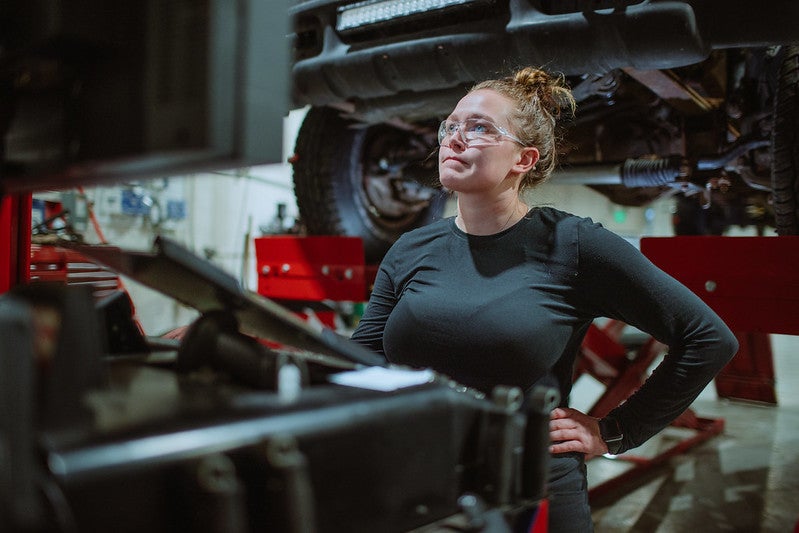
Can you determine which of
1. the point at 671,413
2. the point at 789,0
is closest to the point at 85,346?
the point at 671,413

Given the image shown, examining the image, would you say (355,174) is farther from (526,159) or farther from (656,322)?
(656,322)

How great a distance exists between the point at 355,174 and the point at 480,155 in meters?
1.76

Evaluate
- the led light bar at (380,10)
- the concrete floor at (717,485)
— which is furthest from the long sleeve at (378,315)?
the concrete floor at (717,485)

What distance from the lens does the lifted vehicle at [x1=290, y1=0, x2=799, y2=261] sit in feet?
5.72

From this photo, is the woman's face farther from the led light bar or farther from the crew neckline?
the led light bar

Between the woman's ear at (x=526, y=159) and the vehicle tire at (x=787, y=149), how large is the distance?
0.97 meters

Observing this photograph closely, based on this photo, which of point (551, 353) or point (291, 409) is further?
point (551, 353)

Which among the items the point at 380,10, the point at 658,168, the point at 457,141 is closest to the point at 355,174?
the point at 380,10

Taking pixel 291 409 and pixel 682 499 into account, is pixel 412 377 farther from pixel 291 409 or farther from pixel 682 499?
pixel 682 499

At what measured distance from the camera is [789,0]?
1.64 meters

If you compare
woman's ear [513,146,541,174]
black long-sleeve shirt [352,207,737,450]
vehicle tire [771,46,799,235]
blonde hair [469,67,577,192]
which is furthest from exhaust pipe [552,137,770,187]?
black long-sleeve shirt [352,207,737,450]

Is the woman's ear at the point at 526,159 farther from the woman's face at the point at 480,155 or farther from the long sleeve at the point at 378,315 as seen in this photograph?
the long sleeve at the point at 378,315

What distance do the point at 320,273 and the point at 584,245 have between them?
168cm

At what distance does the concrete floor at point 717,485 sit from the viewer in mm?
2467
